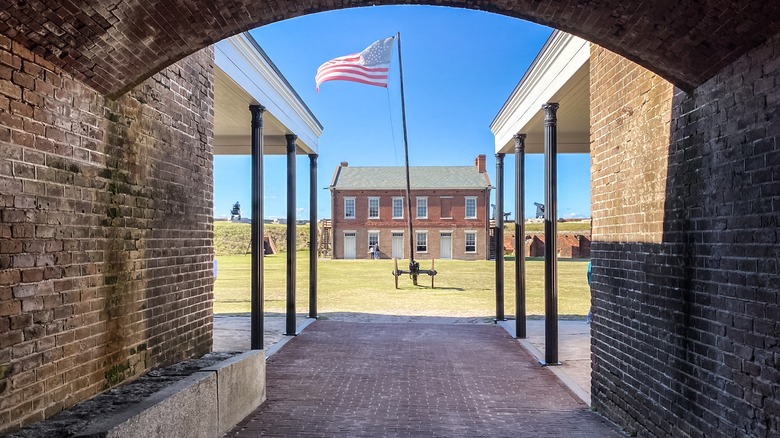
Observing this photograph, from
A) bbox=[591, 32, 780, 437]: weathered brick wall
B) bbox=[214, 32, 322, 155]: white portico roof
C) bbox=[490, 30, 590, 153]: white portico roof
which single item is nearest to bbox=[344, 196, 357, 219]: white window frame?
bbox=[214, 32, 322, 155]: white portico roof

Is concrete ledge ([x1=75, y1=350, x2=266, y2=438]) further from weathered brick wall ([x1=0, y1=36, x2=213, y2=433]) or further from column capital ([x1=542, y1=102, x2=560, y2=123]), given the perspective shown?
column capital ([x1=542, y1=102, x2=560, y2=123])

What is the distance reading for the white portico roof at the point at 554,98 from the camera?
6145 mm

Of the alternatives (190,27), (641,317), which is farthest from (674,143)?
(190,27)

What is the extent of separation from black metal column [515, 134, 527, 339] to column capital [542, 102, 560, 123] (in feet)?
6.57

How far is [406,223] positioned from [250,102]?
31.5 m

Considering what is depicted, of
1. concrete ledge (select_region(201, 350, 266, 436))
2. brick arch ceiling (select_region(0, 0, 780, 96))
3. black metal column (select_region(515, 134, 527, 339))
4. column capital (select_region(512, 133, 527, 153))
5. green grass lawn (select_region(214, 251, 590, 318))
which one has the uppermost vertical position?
column capital (select_region(512, 133, 527, 153))

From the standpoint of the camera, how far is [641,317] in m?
4.20

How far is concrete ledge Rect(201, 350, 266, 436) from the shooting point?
14.9 feet

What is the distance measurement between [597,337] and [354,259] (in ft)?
112

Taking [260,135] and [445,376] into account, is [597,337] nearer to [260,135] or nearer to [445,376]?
[445,376]

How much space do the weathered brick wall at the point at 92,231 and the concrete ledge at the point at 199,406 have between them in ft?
1.47

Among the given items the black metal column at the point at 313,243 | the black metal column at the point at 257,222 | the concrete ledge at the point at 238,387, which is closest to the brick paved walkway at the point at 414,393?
the concrete ledge at the point at 238,387

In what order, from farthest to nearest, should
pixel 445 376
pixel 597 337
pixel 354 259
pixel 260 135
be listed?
pixel 354 259 < pixel 260 135 < pixel 445 376 < pixel 597 337

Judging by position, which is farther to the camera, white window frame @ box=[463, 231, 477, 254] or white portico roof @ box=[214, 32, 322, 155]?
white window frame @ box=[463, 231, 477, 254]
